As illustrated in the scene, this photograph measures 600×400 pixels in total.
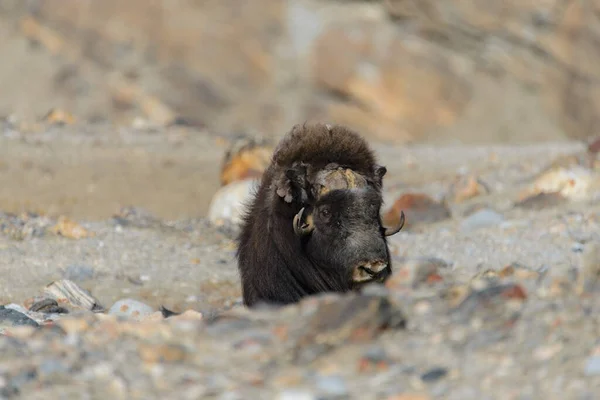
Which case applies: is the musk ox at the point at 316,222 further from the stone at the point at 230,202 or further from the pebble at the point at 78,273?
the stone at the point at 230,202

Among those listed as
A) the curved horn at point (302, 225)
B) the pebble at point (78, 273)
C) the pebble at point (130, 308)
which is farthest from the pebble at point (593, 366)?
the pebble at point (78, 273)

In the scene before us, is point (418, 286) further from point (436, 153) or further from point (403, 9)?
point (403, 9)

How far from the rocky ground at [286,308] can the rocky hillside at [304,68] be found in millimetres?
1918

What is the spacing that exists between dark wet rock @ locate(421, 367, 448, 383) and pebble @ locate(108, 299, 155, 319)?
3.03 m

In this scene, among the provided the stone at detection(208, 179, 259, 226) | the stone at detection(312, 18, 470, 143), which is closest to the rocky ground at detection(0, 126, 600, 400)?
the stone at detection(208, 179, 259, 226)

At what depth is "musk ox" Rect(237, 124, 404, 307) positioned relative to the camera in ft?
15.3

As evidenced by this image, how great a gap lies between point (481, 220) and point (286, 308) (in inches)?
202

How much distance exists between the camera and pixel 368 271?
461 centimetres

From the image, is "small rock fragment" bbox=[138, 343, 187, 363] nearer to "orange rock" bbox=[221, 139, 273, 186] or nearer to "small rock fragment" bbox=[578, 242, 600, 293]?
"small rock fragment" bbox=[578, 242, 600, 293]

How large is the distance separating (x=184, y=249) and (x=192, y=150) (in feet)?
15.7

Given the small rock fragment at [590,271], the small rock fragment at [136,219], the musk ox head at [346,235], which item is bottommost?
the small rock fragment at [590,271]

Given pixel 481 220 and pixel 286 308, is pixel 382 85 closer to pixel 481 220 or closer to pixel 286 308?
pixel 481 220

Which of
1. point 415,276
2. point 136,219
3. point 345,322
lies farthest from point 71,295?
point 345,322

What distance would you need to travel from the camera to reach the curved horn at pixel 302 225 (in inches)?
187
